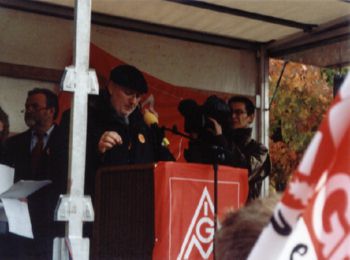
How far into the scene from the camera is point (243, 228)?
1.24 m

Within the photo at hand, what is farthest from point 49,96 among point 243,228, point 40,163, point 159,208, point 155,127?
point 243,228

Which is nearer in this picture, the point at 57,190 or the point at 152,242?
the point at 152,242

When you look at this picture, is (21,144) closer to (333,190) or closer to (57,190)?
(57,190)

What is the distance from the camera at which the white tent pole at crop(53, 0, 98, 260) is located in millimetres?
3334

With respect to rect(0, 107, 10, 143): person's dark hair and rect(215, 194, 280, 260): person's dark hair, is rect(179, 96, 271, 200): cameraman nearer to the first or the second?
rect(0, 107, 10, 143): person's dark hair

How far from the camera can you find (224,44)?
246 inches

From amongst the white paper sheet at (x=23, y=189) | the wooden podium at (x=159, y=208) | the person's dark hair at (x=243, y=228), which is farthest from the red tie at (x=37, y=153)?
the person's dark hair at (x=243, y=228)

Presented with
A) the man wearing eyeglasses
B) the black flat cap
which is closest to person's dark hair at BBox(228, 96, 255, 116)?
the man wearing eyeglasses

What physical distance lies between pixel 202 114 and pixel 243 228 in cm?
388

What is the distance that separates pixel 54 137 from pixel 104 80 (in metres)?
0.62

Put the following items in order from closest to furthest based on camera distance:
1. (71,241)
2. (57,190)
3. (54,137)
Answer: (71,241) → (57,190) → (54,137)

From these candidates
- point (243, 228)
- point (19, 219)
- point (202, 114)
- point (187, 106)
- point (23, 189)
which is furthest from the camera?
point (187, 106)

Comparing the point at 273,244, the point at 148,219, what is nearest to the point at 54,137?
the point at 148,219

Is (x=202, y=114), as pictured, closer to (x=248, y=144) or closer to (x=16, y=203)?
(x=248, y=144)
